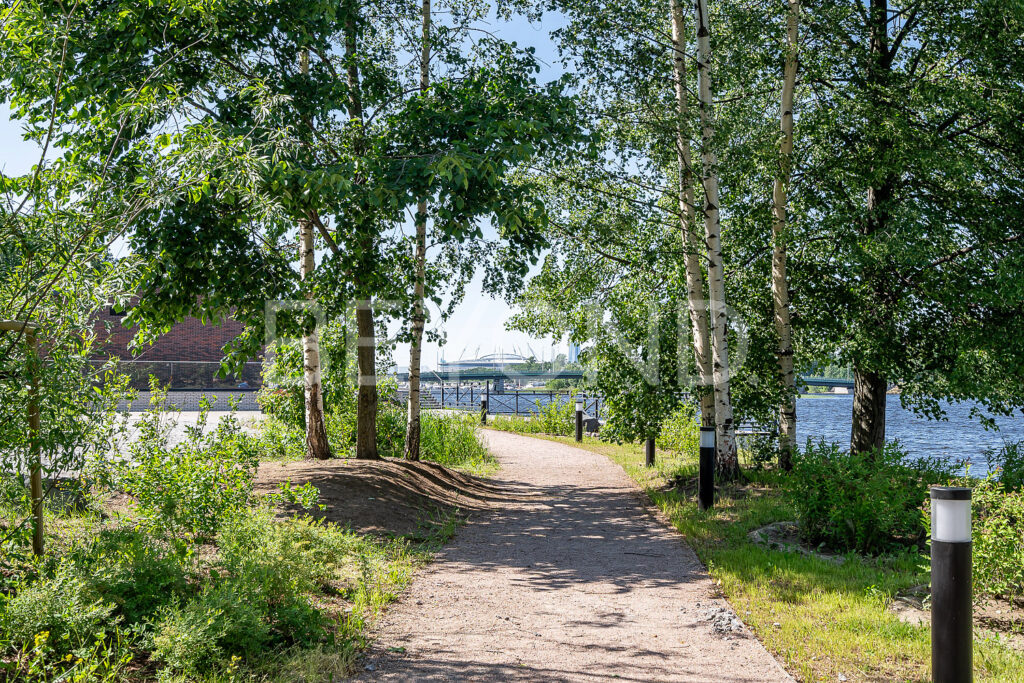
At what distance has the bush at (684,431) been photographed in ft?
46.2

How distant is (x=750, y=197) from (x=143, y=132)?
31.0 ft

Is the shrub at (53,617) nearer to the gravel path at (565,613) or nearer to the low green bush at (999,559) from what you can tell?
the gravel path at (565,613)

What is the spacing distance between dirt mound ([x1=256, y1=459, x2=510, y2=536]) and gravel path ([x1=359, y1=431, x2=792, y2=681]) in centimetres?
70

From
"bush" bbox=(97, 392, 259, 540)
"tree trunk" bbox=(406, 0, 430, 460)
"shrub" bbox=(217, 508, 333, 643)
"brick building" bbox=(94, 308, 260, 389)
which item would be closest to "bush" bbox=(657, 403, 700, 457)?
"tree trunk" bbox=(406, 0, 430, 460)

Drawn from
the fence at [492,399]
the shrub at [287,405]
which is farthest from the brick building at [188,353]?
the shrub at [287,405]

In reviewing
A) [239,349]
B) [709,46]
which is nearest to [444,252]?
[239,349]

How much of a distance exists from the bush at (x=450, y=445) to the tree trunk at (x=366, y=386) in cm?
359

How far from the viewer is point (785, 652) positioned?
474cm

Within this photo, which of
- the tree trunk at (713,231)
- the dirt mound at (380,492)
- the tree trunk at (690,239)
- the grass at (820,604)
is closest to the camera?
the grass at (820,604)

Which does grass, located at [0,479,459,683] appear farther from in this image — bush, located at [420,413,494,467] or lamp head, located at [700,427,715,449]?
bush, located at [420,413,494,467]

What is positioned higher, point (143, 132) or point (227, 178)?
point (143, 132)

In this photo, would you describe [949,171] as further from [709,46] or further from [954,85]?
[709,46]

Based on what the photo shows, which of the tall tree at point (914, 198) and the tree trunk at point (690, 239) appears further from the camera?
the tree trunk at point (690, 239)

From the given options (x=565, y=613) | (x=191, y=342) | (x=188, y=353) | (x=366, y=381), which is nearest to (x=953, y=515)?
(x=565, y=613)
